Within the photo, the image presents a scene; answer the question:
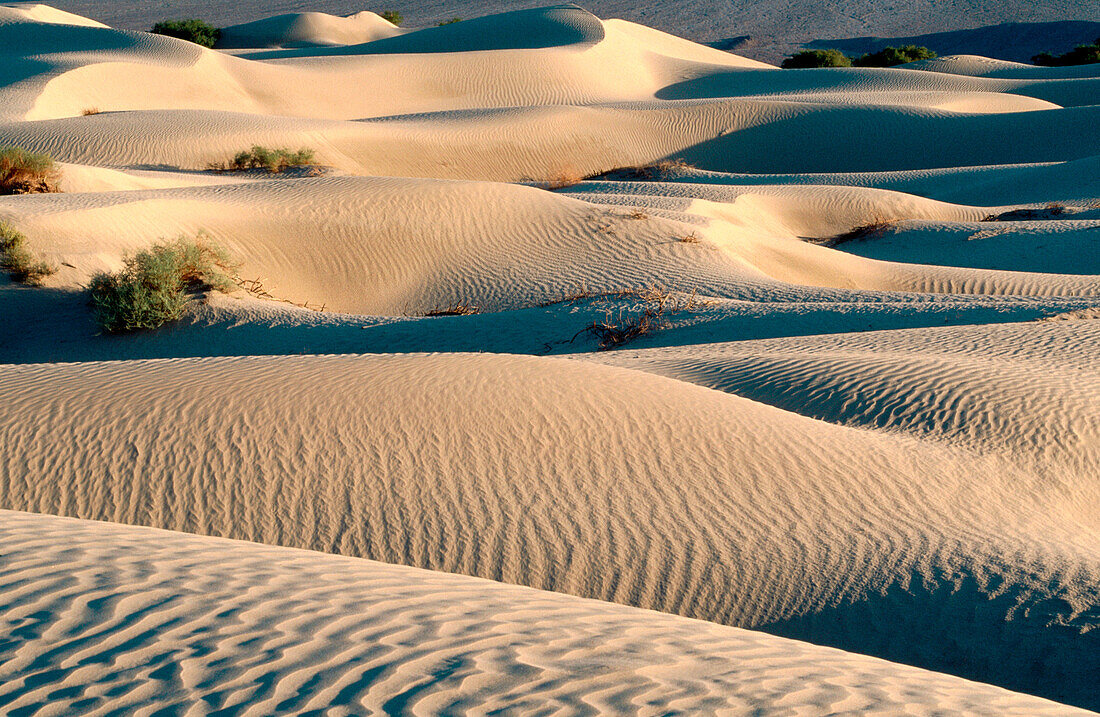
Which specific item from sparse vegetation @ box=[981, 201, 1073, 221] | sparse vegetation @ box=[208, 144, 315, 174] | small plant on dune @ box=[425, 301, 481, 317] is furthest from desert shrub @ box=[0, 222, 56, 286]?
sparse vegetation @ box=[981, 201, 1073, 221]

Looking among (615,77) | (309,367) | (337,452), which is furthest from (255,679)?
(615,77)

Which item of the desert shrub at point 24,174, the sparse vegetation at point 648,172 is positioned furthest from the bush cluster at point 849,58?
the desert shrub at point 24,174

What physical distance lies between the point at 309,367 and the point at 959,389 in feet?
14.2

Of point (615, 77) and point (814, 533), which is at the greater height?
point (615, 77)

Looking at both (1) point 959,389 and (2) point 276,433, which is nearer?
(2) point 276,433

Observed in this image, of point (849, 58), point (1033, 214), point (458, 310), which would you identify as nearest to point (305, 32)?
point (849, 58)

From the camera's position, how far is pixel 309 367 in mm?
6418

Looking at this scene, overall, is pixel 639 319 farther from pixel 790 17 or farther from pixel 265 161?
pixel 790 17

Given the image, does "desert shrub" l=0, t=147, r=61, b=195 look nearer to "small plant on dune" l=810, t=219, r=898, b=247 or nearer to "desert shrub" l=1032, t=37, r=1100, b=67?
"small plant on dune" l=810, t=219, r=898, b=247

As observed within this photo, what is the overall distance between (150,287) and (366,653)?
8165 mm

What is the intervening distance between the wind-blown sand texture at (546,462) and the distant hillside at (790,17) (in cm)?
5133

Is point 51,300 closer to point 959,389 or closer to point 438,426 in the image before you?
point 438,426

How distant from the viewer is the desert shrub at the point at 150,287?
962 centimetres

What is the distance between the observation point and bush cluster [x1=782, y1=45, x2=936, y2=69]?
4147 cm
